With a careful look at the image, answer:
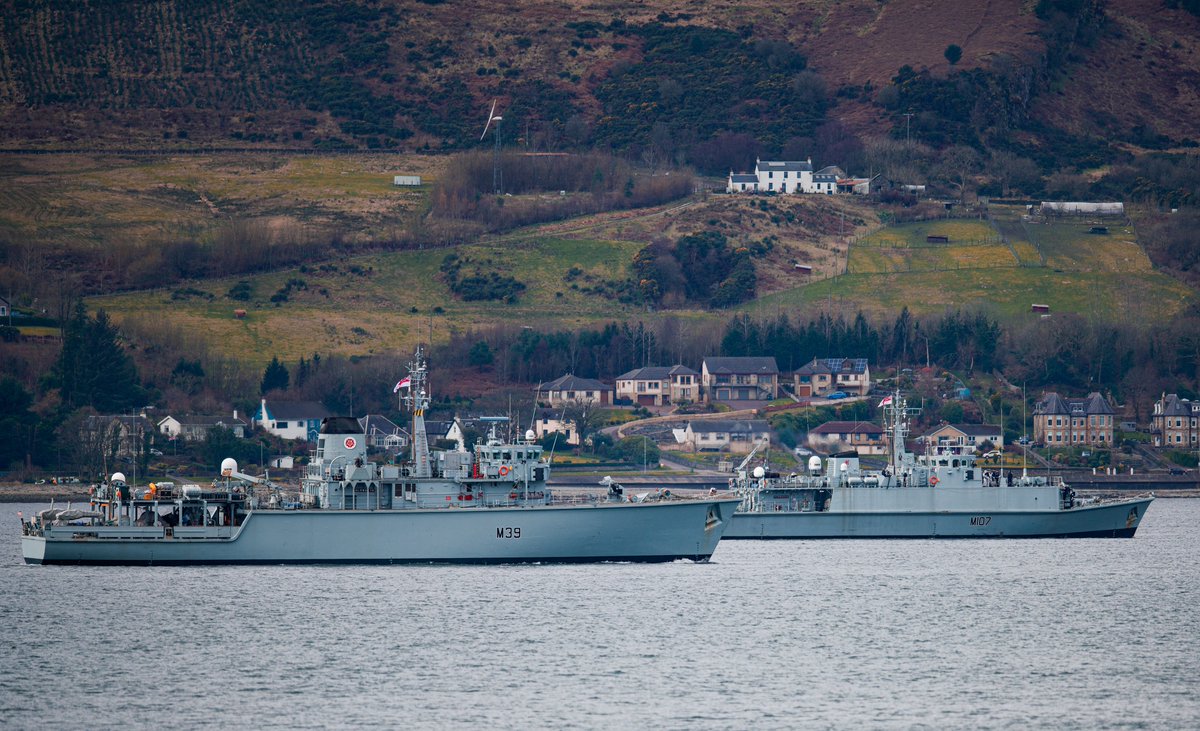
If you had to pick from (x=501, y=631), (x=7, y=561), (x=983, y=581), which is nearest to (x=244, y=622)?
(x=501, y=631)

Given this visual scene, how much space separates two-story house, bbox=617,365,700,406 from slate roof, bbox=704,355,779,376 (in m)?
2.17

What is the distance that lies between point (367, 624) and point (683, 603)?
12.0 m

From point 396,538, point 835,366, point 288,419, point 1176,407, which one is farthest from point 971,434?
point 396,538

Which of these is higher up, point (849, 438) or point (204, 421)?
point (204, 421)

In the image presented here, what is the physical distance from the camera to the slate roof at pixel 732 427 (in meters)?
138

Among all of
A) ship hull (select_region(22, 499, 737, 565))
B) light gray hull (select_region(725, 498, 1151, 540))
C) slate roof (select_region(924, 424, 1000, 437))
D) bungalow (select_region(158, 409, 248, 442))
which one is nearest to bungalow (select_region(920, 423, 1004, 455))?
slate roof (select_region(924, 424, 1000, 437))

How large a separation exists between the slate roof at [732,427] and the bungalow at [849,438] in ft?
14.3

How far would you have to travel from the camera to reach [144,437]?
12438cm

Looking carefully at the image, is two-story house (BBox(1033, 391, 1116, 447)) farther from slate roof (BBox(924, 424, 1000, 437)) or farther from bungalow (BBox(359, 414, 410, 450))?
bungalow (BBox(359, 414, 410, 450))

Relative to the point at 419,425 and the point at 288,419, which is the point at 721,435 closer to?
the point at 288,419

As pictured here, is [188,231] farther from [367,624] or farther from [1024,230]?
[367,624]

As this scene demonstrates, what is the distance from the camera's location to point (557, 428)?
140m

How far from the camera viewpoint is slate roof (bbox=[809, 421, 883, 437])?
134500 mm

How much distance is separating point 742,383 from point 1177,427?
3745 centimetres
